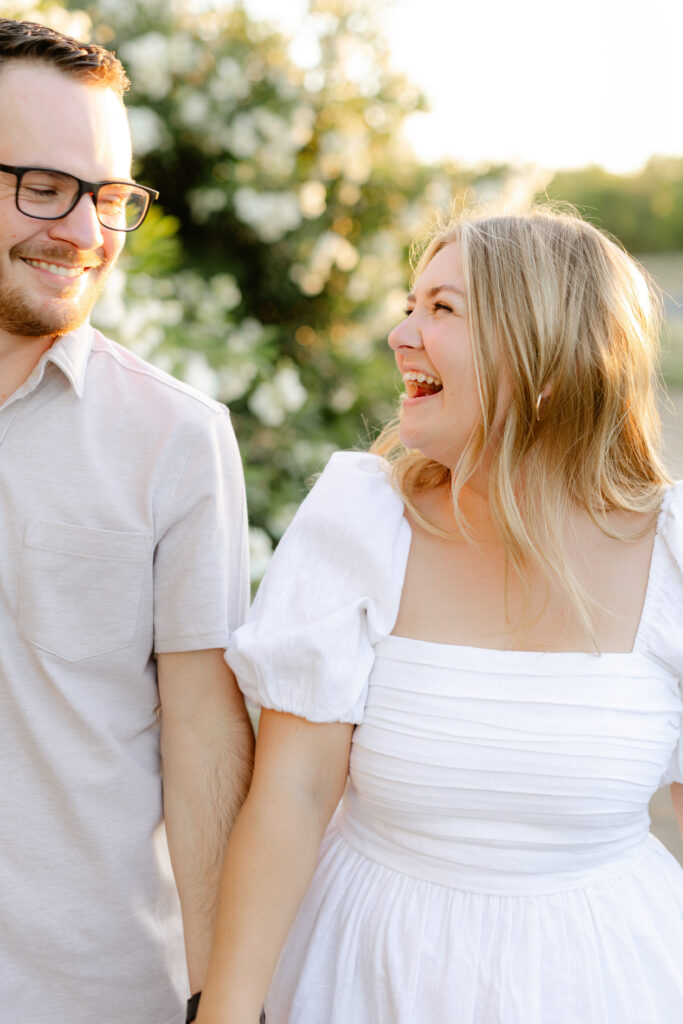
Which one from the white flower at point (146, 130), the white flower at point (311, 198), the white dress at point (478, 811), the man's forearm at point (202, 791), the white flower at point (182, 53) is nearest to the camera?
the white dress at point (478, 811)

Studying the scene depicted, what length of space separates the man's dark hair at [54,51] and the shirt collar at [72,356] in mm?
398

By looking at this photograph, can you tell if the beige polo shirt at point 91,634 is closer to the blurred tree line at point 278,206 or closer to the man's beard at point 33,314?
the man's beard at point 33,314

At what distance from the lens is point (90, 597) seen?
154cm

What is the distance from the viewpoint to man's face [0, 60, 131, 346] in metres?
1.49

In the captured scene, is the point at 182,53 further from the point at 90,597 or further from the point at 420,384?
the point at 90,597

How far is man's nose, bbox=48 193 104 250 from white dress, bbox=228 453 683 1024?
0.61 meters

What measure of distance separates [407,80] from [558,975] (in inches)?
179

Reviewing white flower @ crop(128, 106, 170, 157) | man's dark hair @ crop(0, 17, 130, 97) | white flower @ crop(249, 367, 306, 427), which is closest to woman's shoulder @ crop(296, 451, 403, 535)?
man's dark hair @ crop(0, 17, 130, 97)

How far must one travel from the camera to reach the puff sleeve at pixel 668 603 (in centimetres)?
153

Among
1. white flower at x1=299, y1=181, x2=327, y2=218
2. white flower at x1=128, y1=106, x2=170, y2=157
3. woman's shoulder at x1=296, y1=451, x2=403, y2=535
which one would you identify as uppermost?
white flower at x1=128, y1=106, x2=170, y2=157

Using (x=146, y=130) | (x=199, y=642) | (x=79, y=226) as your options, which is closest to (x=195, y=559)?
(x=199, y=642)

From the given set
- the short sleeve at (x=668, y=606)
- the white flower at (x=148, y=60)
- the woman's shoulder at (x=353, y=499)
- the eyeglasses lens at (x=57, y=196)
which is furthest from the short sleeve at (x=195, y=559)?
the white flower at (x=148, y=60)

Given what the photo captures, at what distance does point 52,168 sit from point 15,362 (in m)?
0.30

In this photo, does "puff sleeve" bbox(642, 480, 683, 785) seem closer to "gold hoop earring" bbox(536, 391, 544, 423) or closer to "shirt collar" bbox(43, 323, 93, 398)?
"gold hoop earring" bbox(536, 391, 544, 423)
